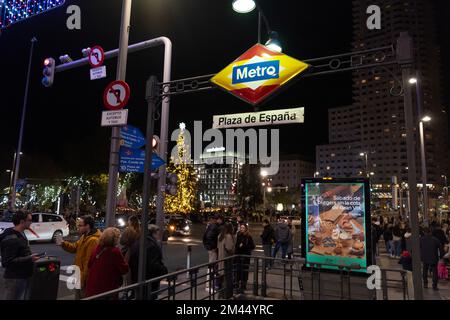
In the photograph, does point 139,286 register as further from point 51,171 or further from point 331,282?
point 51,171

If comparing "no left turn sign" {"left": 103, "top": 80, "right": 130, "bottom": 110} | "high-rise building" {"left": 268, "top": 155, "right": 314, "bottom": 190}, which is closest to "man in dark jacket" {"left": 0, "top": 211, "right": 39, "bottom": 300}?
"no left turn sign" {"left": 103, "top": 80, "right": 130, "bottom": 110}

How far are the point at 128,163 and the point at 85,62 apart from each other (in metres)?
4.87

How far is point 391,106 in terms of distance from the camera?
12875 centimetres

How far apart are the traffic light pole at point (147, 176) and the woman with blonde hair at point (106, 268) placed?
1.35 feet

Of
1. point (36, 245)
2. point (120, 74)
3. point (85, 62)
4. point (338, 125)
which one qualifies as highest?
point (338, 125)

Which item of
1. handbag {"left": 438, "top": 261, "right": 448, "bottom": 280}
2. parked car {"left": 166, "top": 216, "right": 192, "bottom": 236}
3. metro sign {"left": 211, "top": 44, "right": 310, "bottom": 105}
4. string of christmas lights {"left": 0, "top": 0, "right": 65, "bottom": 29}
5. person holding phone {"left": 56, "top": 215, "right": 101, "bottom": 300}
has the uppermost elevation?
string of christmas lights {"left": 0, "top": 0, "right": 65, "bottom": 29}

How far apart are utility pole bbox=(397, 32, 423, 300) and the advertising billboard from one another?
289 centimetres

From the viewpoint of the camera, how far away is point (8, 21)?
1228cm

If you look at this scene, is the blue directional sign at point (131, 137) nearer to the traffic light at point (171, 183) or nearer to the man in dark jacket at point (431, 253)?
the traffic light at point (171, 183)

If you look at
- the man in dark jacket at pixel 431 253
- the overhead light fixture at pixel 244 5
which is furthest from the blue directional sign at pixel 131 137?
the man in dark jacket at pixel 431 253

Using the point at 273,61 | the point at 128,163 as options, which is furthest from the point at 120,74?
the point at 273,61

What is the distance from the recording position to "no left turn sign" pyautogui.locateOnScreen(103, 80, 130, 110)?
736cm

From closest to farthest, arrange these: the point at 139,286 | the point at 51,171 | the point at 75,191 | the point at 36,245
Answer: the point at 139,286 < the point at 36,245 < the point at 75,191 < the point at 51,171

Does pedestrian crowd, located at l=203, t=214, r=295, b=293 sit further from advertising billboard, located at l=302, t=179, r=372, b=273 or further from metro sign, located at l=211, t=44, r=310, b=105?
metro sign, located at l=211, t=44, r=310, b=105
